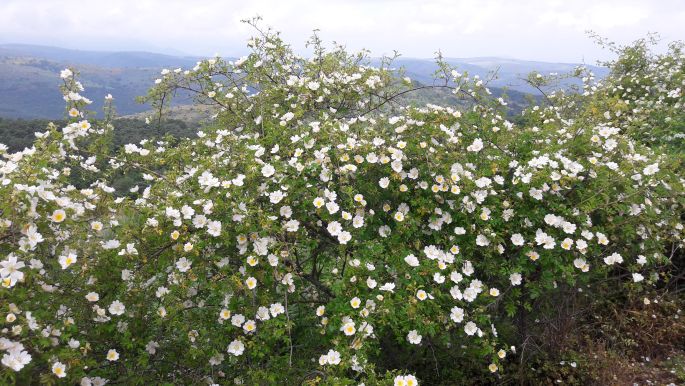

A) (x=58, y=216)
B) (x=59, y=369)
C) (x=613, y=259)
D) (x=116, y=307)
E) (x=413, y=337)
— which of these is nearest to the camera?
(x=59, y=369)

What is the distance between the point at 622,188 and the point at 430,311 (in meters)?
1.77

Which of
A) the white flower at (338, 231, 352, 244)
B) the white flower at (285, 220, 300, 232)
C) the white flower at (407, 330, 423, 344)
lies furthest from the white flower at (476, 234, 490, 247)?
the white flower at (285, 220, 300, 232)

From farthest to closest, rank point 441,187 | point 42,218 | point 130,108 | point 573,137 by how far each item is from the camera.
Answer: point 130,108, point 573,137, point 441,187, point 42,218

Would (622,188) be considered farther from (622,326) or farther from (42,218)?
(42,218)

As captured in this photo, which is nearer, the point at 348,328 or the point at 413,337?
the point at 348,328

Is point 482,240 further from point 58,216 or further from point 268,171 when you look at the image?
point 58,216

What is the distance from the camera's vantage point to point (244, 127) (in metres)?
4.54

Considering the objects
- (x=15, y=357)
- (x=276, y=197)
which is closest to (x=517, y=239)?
(x=276, y=197)

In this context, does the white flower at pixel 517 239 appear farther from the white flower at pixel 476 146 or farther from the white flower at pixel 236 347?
the white flower at pixel 236 347

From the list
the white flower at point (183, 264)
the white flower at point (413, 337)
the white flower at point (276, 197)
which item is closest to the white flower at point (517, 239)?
the white flower at point (413, 337)

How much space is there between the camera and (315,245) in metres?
2.66

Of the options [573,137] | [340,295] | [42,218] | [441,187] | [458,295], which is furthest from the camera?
[573,137]

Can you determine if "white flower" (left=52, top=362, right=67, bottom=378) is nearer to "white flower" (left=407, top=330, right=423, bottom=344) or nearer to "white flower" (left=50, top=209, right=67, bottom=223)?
"white flower" (left=50, top=209, right=67, bottom=223)

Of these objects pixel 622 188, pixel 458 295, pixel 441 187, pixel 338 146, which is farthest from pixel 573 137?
pixel 338 146
